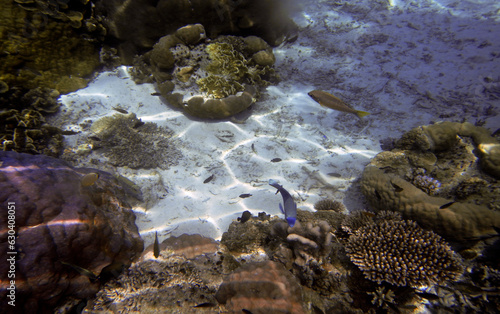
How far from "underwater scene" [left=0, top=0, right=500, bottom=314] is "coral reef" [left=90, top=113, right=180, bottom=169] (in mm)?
39

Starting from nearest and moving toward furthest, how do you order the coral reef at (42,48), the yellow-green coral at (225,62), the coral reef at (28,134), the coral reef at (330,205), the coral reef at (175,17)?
the coral reef at (330,205) → the coral reef at (28,134) → the coral reef at (42,48) → the coral reef at (175,17) → the yellow-green coral at (225,62)

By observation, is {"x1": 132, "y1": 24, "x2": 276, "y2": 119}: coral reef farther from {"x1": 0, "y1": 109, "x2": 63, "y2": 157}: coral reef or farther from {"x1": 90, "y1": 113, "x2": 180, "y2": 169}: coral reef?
{"x1": 0, "y1": 109, "x2": 63, "y2": 157}: coral reef

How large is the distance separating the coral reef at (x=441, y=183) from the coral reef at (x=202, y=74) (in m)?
3.85

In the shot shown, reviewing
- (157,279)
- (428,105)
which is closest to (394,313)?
(157,279)

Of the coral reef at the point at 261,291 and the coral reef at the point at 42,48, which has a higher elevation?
the coral reef at the point at 42,48

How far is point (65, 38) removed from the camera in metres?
5.62

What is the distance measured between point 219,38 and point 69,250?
6.36 m

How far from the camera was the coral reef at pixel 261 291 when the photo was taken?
7.97 feet

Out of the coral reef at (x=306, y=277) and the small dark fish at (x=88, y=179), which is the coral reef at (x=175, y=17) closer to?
the small dark fish at (x=88, y=179)

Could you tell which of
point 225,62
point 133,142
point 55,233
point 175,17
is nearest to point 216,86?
→ point 225,62

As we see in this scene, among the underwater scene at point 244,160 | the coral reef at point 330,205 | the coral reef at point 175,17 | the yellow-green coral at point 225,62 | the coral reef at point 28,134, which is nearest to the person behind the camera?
the underwater scene at point 244,160

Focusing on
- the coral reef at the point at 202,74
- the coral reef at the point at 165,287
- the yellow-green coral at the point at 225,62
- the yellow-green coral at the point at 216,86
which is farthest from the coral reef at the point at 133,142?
the coral reef at the point at 165,287

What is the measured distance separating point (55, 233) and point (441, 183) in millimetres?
6563

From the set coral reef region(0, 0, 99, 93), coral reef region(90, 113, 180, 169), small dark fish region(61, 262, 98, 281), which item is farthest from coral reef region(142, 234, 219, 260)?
coral reef region(0, 0, 99, 93)
